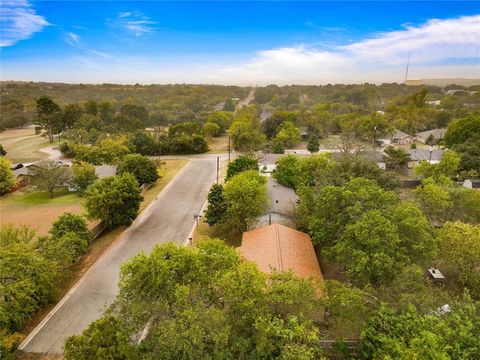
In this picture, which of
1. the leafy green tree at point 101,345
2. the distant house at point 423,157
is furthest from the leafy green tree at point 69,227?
the distant house at point 423,157

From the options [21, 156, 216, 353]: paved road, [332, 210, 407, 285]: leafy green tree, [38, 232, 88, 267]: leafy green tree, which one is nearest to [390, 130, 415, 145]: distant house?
[21, 156, 216, 353]: paved road

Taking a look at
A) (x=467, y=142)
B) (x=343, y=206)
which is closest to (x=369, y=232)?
(x=343, y=206)

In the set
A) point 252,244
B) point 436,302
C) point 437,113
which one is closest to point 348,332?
point 436,302

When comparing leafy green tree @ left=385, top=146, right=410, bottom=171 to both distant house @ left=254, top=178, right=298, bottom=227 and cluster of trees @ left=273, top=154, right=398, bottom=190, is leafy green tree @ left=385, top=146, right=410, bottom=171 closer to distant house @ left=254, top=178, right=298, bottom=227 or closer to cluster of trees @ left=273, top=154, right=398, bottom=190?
cluster of trees @ left=273, top=154, right=398, bottom=190

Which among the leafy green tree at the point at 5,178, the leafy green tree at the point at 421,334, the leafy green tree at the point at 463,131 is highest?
the leafy green tree at the point at 463,131

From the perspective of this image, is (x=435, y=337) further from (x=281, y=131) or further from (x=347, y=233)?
(x=281, y=131)

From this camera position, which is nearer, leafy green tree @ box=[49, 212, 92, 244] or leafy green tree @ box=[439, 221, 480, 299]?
leafy green tree @ box=[439, 221, 480, 299]

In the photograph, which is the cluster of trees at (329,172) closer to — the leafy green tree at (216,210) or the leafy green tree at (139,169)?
the leafy green tree at (216,210)
